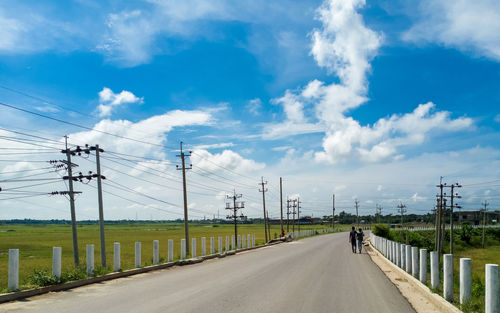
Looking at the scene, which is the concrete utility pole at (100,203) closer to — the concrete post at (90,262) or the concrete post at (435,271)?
the concrete post at (90,262)

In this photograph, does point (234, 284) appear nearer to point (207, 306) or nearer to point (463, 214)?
point (207, 306)

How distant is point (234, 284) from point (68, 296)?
4206mm

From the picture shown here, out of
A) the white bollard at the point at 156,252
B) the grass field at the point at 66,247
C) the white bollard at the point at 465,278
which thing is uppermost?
the white bollard at the point at 465,278

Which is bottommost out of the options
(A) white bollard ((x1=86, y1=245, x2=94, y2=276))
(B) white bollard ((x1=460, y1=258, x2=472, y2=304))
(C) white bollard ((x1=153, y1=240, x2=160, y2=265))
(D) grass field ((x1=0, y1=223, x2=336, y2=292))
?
(D) grass field ((x1=0, y1=223, x2=336, y2=292))

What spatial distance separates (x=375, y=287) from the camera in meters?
11.9

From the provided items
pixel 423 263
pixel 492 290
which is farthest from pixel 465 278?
pixel 423 263

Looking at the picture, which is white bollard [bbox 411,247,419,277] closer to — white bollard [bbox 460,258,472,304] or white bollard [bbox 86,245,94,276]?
white bollard [bbox 460,258,472,304]

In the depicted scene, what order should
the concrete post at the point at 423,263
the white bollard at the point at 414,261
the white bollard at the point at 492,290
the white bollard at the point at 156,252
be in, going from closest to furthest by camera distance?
the white bollard at the point at 492,290
the concrete post at the point at 423,263
the white bollard at the point at 414,261
the white bollard at the point at 156,252

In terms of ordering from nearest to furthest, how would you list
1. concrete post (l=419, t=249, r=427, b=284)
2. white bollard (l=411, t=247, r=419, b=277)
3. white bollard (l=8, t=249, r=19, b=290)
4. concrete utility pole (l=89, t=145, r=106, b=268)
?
white bollard (l=8, t=249, r=19, b=290) → concrete post (l=419, t=249, r=427, b=284) → white bollard (l=411, t=247, r=419, b=277) → concrete utility pole (l=89, t=145, r=106, b=268)

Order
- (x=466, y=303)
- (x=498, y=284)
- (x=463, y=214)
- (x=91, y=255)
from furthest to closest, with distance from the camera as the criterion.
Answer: (x=463, y=214) → (x=91, y=255) → (x=466, y=303) → (x=498, y=284)

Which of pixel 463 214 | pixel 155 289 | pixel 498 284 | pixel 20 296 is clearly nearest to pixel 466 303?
pixel 498 284

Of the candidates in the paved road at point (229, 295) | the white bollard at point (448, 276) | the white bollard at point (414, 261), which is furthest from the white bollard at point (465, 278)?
the white bollard at point (414, 261)

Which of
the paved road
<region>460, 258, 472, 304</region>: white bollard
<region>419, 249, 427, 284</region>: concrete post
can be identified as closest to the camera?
<region>460, 258, 472, 304</region>: white bollard

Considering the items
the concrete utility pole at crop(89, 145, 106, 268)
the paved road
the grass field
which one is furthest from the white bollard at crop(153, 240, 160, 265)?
the paved road
